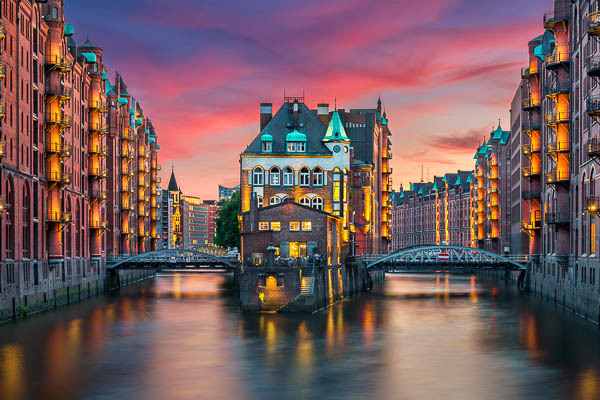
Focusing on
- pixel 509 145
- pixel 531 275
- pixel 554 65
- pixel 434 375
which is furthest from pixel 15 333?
pixel 509 145

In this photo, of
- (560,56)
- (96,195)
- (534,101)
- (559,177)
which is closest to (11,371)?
(559,177)

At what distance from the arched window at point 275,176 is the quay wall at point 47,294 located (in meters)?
22.6

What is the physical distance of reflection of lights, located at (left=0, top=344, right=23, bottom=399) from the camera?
3775 cm

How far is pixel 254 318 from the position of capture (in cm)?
6625

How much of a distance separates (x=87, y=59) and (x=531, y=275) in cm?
5462

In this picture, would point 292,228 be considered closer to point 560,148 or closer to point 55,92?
point 55,92

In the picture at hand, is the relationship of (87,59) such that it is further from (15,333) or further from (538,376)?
(538,376)

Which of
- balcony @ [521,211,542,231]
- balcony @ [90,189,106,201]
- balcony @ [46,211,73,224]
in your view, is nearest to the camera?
balcony @ [46,211,73,224]

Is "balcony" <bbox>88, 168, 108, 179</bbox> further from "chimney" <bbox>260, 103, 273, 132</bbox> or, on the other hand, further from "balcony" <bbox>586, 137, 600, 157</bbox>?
"balcony" <bbox>586, 137, 600, 157</bbox>

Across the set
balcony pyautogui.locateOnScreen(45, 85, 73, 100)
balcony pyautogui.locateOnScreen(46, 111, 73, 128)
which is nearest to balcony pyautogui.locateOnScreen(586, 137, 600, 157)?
balcony pyautogui.locateOnScreen(45, 85, 73, 100)

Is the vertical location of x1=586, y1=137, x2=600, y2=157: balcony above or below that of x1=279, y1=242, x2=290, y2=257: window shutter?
Answer: above

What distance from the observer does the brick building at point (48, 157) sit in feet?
203

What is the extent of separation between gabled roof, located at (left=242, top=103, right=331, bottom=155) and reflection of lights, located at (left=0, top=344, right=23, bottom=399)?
55269 millimetres

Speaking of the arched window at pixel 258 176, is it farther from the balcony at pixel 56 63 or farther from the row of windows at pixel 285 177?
the balcony at pixel 56 63
